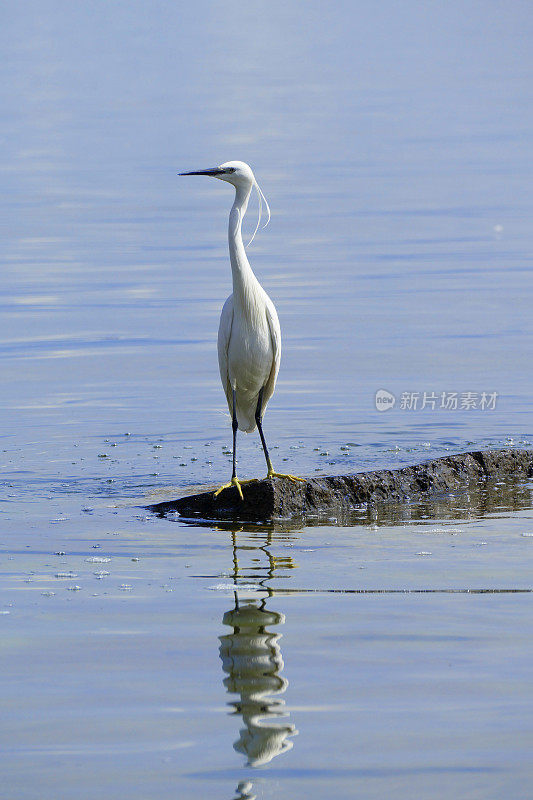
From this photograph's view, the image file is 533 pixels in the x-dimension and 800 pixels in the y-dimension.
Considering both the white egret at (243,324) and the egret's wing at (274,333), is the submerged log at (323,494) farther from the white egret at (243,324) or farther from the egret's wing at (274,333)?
the egret's wing at (274,333)

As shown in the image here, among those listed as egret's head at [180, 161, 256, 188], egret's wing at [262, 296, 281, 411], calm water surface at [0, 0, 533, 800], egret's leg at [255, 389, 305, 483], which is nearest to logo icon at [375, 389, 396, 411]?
calm water surface at [0, 0, 533, 800]

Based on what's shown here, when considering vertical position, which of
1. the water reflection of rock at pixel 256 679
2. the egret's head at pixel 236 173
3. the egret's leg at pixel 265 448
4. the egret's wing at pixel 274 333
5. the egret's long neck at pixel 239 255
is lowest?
the water reflection of rock at pixel 256 679

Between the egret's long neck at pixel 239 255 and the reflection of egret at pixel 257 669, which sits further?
the egret's long neck at pixel 239 255

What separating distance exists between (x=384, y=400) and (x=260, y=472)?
7.86 feet

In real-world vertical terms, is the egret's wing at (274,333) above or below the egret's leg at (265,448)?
above

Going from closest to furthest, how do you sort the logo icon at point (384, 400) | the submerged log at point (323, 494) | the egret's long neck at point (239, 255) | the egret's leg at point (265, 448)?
the submerged log at point (323, 494), the egret's leg at point (265, 448), the egret's long neck at point (239, 255), the logo icon at point (384, 400)

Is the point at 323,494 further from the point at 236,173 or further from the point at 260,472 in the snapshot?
the point at 236,173

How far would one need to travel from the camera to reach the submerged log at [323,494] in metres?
7.98

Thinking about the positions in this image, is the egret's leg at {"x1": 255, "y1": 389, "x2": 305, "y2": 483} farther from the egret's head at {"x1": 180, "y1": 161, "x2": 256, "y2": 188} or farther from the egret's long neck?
the egret's head at {"x1": 180, "y1": 161, "x2": 256, "y2": 188}

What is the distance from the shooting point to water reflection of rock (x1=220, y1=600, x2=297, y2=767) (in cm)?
457

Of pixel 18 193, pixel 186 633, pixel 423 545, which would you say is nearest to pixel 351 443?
pixel 423 545

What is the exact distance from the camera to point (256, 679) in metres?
5.14

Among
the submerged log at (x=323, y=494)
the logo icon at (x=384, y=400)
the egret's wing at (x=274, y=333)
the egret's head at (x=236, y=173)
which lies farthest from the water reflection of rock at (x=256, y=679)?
the logo icon at (x=384, y=400)

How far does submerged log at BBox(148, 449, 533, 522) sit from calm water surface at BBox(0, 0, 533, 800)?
0.29 metres
